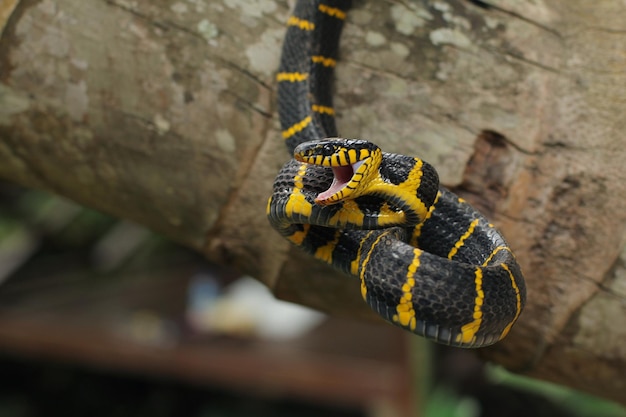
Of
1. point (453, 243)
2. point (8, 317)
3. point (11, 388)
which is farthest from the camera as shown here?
point (11, 388)

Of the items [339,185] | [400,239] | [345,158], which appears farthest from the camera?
[400,239]

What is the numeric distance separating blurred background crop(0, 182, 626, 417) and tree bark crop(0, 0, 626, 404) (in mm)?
2178

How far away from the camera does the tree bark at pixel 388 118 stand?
8.75 ft

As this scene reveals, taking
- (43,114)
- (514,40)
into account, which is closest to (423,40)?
(514,40)

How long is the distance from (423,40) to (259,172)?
95 centimetres

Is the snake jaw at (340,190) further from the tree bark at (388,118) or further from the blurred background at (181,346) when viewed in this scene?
the blurred background at (181,346)

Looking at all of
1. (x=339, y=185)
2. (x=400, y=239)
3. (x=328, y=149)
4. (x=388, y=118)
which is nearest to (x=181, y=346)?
(x=388, y=118)

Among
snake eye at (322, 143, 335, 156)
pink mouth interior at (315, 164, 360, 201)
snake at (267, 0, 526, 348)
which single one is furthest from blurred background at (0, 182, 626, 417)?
snake eye at (322, 143, 335, 156)

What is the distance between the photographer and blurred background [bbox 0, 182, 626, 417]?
530 centimetres

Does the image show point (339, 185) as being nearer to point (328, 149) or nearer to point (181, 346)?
point (328, 149)

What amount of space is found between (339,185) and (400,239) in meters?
0.33

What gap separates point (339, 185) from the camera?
2.12 meters

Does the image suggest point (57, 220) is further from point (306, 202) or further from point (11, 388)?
point (306, 202)

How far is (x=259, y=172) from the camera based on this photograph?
9.56ft
